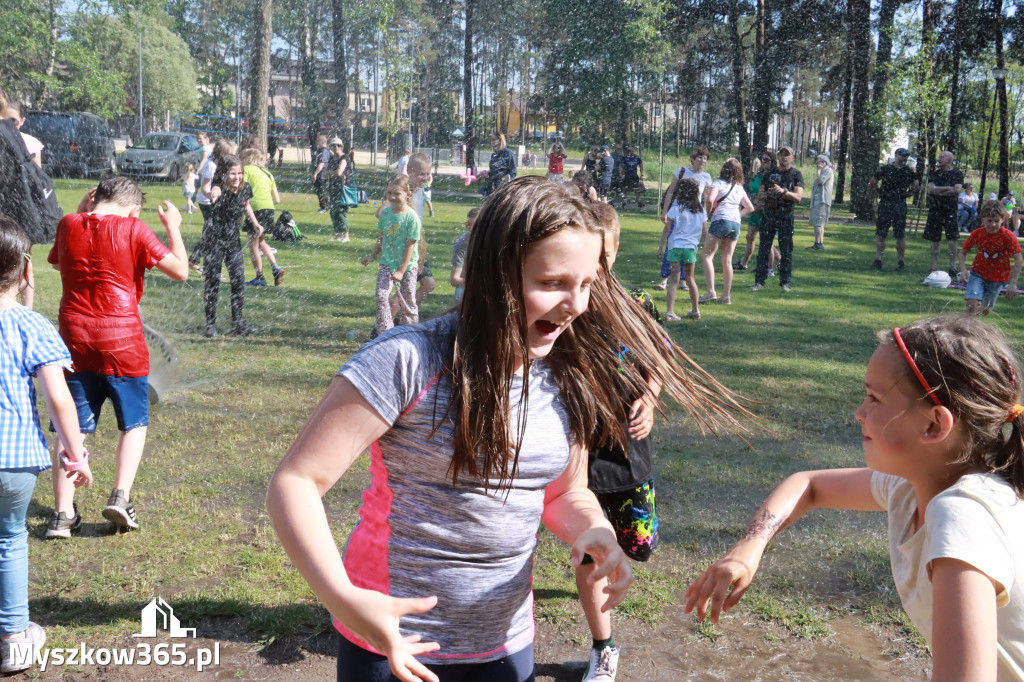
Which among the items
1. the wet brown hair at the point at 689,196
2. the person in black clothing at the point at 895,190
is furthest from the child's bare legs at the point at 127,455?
the person in black clothing at the point at 895,190

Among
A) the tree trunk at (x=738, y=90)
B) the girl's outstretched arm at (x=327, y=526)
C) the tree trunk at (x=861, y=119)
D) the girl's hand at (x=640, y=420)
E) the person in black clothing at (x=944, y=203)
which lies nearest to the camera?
the girl's outstretched arm at (x=327, y=526)

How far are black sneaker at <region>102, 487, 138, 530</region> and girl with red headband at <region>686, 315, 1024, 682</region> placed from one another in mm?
3451

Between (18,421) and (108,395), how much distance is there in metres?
1.25

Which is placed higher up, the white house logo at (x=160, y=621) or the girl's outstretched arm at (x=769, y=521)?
the girl's outstretched arm at (x=769, y=521)

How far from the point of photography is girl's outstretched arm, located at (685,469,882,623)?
1.79 metres

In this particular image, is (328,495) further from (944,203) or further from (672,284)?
(944,203)

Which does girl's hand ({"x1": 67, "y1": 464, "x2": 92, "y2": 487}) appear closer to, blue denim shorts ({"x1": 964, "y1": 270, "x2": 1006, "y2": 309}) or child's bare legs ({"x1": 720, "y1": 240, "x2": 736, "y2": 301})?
child's bare legs ({"x1": 720, "y1": 240, "x2": 736, "y2": 301})

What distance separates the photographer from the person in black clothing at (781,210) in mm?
12305

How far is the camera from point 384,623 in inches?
57.1

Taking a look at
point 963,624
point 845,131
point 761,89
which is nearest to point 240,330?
point 963,624

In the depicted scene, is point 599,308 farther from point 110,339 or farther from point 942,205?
point 942,205

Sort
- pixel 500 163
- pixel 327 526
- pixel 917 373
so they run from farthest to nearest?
pixel 500 163 < pixel 917 373 < pixel 327 526

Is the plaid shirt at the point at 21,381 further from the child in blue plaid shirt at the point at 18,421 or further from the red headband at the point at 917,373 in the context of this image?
the red headband at the point at 917,373

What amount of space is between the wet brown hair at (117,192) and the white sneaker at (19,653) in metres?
2.17
